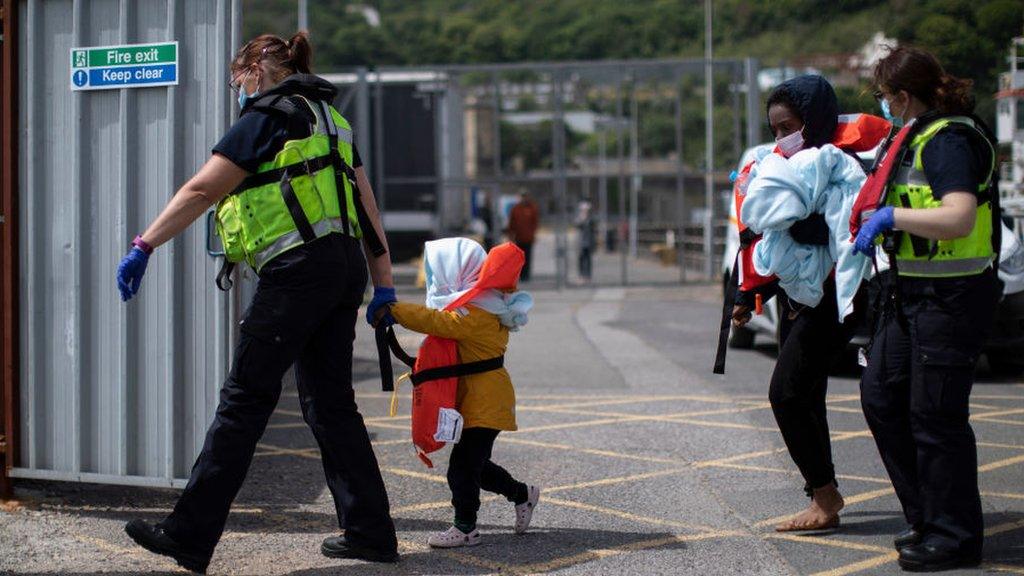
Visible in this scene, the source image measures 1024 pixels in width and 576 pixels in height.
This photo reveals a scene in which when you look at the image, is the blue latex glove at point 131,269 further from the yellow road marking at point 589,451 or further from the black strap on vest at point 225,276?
the yellow road marking at point 589,451

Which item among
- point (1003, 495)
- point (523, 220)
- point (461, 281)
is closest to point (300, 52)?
point (461, 281)

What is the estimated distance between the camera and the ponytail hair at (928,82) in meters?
4.86

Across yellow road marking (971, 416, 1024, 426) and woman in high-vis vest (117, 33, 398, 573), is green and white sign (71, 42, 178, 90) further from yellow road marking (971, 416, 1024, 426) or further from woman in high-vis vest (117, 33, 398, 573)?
yellow road marking (971, 416, 1024, 426)

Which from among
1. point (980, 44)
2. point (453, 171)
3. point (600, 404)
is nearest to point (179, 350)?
point (600, 404)

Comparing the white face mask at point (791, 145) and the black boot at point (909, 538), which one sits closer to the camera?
the black boot at point (909, 538)

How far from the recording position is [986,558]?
5.02 m

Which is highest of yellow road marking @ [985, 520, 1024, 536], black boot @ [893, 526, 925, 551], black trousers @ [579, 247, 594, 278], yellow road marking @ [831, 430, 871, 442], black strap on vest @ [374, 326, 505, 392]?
black trousers @ [579, 247, 594, 278]

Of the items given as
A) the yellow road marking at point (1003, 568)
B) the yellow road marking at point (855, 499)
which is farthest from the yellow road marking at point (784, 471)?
the yellow road marking at point (1003, 568)

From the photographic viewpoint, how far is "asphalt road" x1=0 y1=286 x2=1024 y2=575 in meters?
5.16

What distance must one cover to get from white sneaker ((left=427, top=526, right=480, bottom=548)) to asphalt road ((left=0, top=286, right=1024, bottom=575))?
0.04 m

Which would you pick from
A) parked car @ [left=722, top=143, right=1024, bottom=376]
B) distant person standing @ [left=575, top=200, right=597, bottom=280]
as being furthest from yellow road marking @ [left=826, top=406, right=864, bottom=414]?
distant person standing @ [left=575, top=200, right=597, bottom=280]

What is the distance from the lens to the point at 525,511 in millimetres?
5578

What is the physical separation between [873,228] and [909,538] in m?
1.18

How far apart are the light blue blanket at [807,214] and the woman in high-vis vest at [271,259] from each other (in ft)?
5.20
